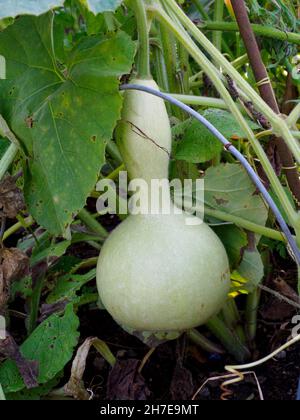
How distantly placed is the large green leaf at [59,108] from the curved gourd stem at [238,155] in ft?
0.16

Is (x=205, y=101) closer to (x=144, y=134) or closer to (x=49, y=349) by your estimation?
(x=144, y=134)

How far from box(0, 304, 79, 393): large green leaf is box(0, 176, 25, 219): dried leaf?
0.20 meters

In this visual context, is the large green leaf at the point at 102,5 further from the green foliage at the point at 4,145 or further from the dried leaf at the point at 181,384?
the dried leaf at the point at 181,384

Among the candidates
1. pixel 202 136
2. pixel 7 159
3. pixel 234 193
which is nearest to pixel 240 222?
pixel 234 193

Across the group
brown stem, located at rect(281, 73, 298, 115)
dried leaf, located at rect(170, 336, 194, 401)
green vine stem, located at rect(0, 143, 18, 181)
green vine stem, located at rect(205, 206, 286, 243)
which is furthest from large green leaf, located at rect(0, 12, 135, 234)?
brown stem, located at rect(281, 73, 298, 115)

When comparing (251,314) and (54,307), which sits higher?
(54,307)

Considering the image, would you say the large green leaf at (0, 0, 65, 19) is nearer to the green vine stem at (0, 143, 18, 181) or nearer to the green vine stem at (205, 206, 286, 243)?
the green vine stem at (0, 143, 18, 181)

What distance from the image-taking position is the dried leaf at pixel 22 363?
1.11 meters

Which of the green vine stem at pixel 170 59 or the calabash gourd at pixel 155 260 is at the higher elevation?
the green vine stem at pixel 170 59

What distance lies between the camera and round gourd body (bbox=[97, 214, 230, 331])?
99 centimetres

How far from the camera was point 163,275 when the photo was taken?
3.25 feet

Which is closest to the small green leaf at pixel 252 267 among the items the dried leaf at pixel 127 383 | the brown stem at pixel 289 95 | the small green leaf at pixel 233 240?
the small green leaf at pixel 233 240

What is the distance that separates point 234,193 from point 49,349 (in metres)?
0.41
